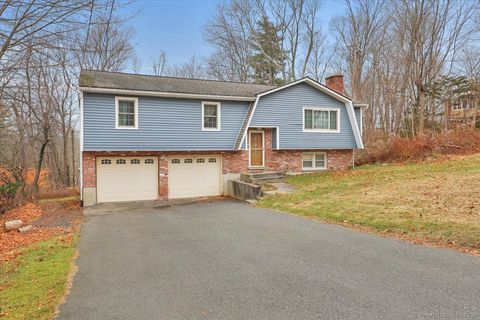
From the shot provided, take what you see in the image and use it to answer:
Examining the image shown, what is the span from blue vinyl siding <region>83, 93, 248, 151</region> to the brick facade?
0.53 m

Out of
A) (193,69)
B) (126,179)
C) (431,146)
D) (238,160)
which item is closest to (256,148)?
(238,160)

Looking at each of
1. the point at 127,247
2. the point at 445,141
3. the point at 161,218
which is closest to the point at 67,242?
the point at 127,247

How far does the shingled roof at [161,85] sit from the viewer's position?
14.5m

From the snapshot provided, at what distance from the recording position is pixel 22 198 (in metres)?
16.6

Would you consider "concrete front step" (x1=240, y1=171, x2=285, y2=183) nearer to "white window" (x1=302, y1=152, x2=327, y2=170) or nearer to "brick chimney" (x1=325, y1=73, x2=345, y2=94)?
"white window" (x1=302, y1=152, x2=327, y2=170)

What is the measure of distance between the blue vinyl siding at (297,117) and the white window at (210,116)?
69.8 inches

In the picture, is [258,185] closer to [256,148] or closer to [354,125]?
[256,148]

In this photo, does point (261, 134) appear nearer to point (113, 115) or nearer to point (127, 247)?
point (113, 115)

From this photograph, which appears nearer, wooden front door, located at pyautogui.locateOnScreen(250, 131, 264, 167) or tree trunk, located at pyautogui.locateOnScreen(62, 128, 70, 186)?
wooden front door, located at pyautogui.locateOnScreen(250, 131, 264, 167)

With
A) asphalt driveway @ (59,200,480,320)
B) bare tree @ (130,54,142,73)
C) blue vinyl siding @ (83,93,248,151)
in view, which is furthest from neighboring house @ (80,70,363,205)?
bare tree @ (130,54,142,73)

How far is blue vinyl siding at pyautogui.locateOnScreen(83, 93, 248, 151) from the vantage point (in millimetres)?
13875

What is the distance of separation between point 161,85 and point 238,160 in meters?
5.25

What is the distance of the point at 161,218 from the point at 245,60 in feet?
81.8

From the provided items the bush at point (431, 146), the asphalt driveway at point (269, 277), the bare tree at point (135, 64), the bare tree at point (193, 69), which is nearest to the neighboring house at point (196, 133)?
the bush at point (431, 146)
